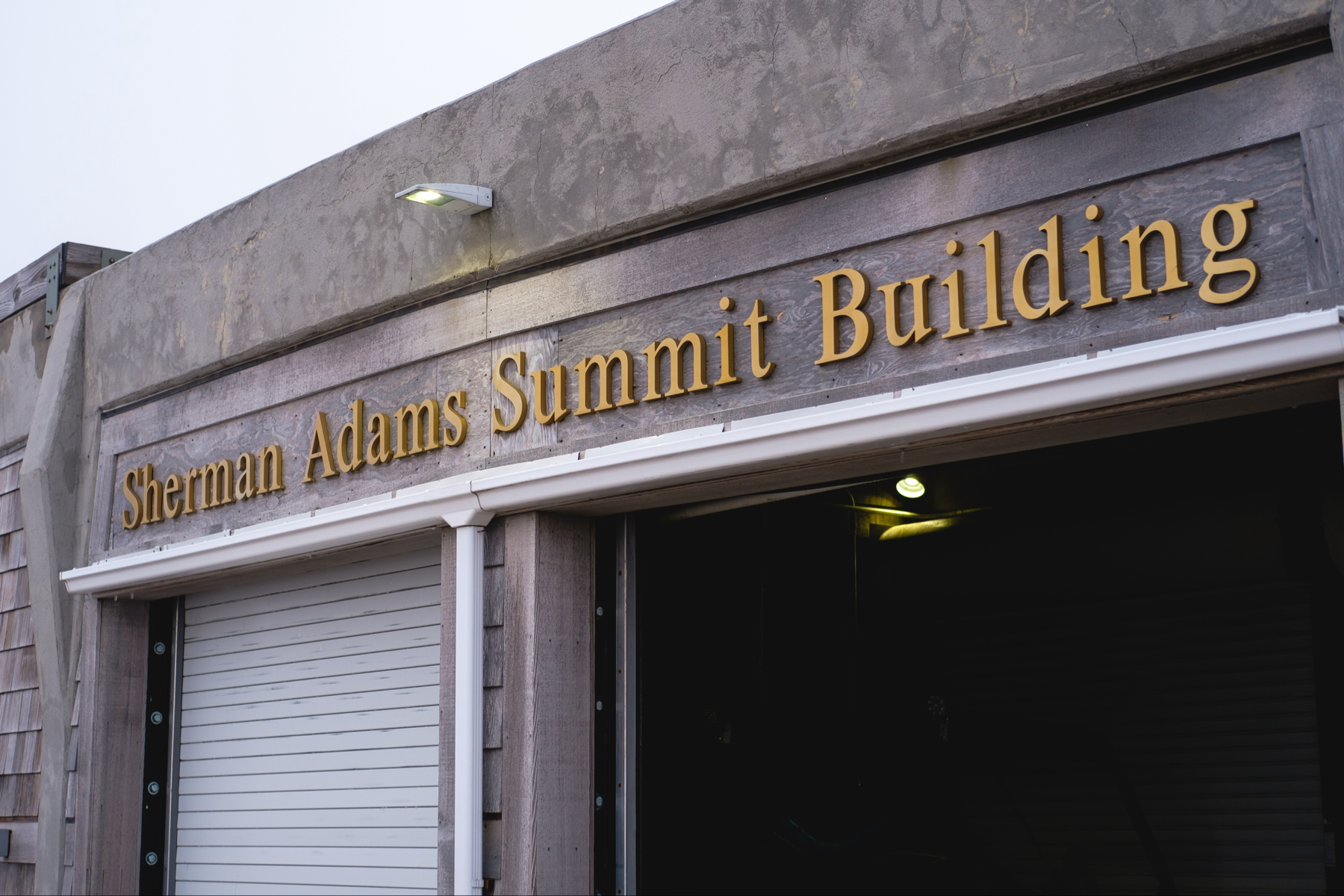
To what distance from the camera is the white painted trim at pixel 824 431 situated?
12.5 feet

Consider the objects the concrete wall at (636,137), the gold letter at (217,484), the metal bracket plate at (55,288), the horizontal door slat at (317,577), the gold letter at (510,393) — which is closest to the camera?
the concrete wall at (636,137)

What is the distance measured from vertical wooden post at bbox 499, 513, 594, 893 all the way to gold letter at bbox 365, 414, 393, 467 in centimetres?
92

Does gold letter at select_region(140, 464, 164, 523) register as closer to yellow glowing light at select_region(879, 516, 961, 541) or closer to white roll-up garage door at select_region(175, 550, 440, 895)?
white roll-up garage door at select_region(175, 550, 440, 895)

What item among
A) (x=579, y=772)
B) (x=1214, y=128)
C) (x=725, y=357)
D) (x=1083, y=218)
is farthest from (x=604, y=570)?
(x=1214, y=128)

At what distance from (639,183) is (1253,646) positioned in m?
6.03

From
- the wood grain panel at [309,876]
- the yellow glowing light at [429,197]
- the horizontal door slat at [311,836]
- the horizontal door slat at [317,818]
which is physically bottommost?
the wood grain panel at [309,876]

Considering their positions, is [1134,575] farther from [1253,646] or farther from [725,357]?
[725,357]

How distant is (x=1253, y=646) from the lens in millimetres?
9305

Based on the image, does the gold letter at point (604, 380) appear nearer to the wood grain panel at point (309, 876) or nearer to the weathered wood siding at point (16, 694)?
the wood grain panel at point (309, 876)

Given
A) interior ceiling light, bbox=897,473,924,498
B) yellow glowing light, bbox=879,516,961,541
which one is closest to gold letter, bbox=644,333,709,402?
interior ceiling light, bbox=897,473,924,498

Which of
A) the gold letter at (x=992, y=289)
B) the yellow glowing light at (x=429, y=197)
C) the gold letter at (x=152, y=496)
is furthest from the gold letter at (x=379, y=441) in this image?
the gold letter at (x=992, y=289)

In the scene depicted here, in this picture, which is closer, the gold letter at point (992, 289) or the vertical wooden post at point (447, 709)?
the gold letter at point (992, 289)

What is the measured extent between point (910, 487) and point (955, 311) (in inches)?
221

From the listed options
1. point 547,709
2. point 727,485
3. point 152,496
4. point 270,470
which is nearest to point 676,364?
point 727,485
